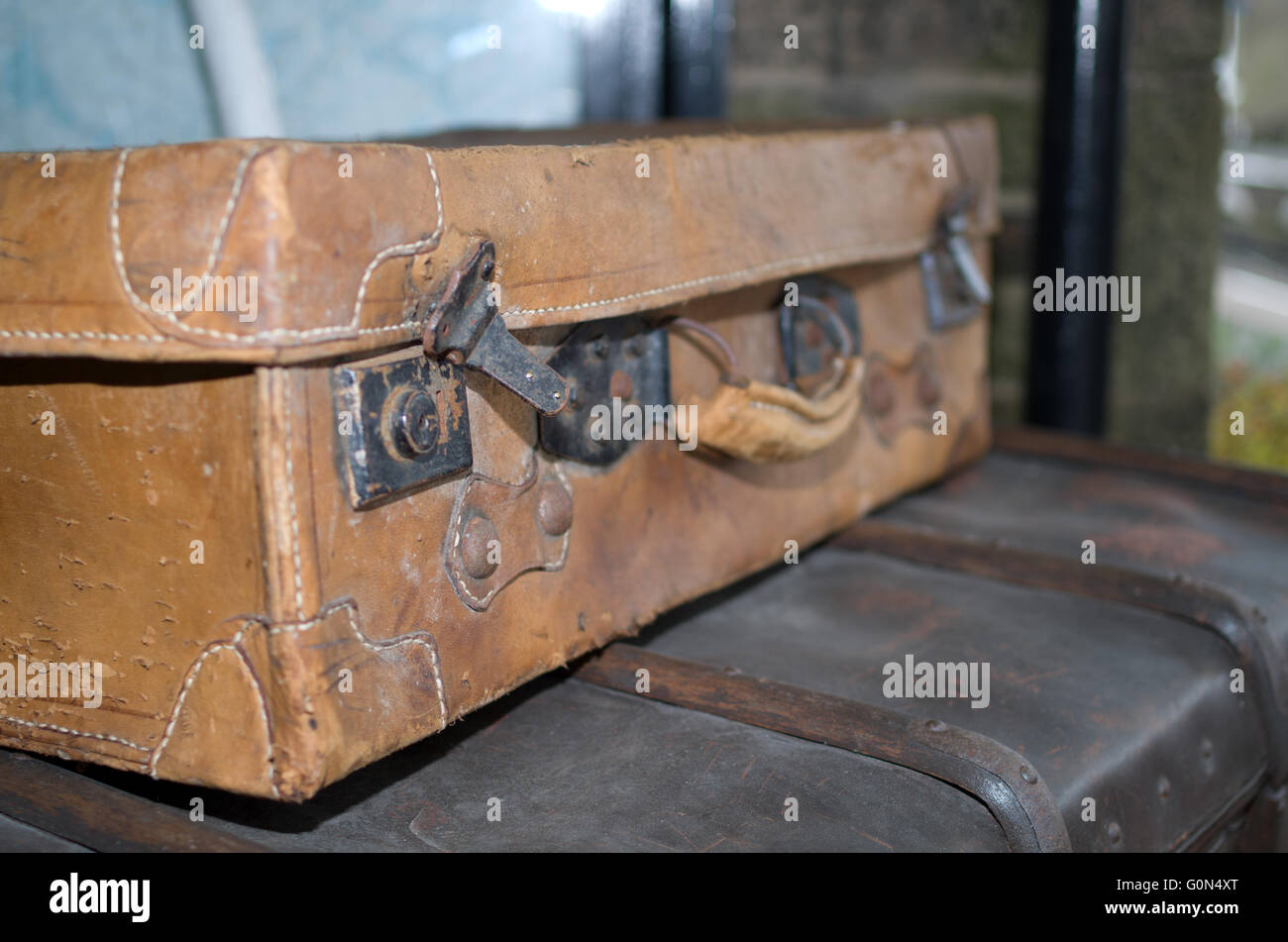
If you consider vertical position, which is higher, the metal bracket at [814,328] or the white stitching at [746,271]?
the white stitching at [746,271]

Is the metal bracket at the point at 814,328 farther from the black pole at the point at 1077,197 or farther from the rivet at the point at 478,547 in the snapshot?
the black pole at the point at 1077,197

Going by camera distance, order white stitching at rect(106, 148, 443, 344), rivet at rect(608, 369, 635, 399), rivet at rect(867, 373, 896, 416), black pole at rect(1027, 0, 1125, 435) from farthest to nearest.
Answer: black pole at rect(1027, 0, 1125, 435) < rivet at rect(867, 373, 896, 416) < rivet at rect(608, 369, 635, 399) < white stitching at rect(106, 148, 443, 344)

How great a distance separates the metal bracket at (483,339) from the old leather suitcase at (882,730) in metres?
0.32

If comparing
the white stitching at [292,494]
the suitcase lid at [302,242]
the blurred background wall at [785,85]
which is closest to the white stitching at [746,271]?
the suitcase lid at [302,242]

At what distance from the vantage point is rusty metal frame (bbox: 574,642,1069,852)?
1.00 metres

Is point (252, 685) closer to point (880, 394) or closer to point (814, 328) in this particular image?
point (814, 328)

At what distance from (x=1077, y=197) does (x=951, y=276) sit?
77 cm

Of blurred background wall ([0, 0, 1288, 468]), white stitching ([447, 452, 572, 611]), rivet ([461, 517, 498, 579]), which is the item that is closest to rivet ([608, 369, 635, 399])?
white stitching ([447, 452, 572, 611])

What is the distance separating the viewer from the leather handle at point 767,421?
4.05 ft

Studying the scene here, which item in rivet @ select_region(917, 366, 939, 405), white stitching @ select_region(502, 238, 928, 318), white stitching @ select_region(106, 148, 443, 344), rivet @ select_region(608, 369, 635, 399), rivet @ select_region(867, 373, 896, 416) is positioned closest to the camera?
white stitching @ select_region(106, 148, 443, 344)

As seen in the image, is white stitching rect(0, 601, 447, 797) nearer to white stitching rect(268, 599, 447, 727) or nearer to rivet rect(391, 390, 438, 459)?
white stitching rect(268, 599, 447, 727)

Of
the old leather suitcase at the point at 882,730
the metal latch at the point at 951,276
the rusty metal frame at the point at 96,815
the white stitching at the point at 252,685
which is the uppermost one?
the metal latch at the point at 951,276
